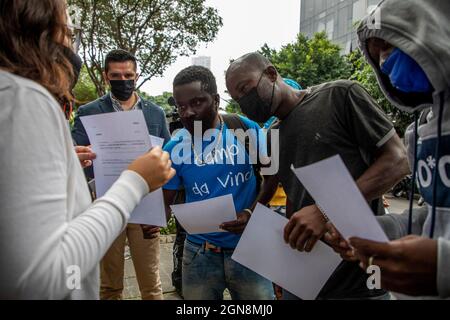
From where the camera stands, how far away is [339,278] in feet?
5.08

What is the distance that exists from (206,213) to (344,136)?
808 millimetres

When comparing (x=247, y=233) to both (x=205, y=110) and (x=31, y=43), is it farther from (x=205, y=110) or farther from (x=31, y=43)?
(x=31, y=43)

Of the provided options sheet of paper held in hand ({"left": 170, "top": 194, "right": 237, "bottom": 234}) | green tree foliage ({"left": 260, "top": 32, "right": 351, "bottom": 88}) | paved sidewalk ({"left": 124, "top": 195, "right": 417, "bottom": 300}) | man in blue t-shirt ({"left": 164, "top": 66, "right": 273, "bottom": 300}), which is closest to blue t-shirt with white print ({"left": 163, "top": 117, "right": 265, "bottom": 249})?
man in blue t-shirt ({"left": 164, "top": 66, "right": 273, "bottom": 300})

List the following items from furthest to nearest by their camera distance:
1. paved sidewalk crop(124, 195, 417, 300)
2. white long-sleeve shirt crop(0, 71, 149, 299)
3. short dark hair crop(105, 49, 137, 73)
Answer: paved sidewalk crop(124, 195, 417, 300)
short dark hair crop(105, 49, 137, 73)
white long-sleeve shirt crop(0, 71, 149, 299)

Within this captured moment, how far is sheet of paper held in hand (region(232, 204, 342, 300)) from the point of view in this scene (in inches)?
55.4

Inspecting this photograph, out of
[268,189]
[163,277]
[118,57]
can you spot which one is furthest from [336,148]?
[163,277]

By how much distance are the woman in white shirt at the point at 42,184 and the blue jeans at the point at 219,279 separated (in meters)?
1.07

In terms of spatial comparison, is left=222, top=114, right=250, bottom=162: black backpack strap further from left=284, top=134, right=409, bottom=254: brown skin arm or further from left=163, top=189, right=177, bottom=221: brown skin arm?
left=284, top=134, right=409, bottom=254: brown skin arm

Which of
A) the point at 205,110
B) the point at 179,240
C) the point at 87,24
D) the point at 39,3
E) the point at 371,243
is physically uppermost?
the point at 87,24

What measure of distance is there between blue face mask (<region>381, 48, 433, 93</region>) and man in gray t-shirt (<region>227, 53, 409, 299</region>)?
374mm

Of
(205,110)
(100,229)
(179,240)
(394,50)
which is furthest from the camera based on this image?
(179,240)

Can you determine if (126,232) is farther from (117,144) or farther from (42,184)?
(42,184)

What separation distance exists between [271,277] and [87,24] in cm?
985
